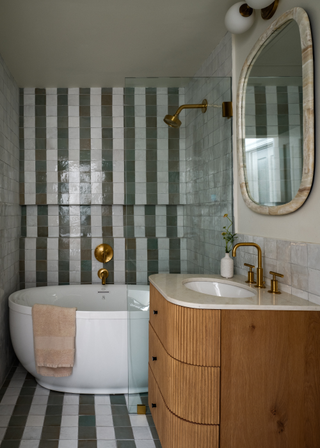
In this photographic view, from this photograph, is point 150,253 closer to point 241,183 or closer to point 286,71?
point 241,183

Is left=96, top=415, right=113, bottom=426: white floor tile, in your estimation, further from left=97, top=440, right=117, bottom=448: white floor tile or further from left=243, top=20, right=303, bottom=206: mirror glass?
left=243, top=20, right=303, bottom=206: mirror glass

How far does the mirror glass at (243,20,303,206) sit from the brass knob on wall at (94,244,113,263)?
6.20ft

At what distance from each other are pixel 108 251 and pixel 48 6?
218cm

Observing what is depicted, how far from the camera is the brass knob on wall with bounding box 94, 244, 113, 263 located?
379 cm

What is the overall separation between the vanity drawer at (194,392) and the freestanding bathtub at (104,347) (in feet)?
2.66

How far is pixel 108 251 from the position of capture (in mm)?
3795

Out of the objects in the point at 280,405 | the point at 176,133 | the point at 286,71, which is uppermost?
the point at 286,71

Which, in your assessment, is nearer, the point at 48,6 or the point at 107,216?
the point at 48,6

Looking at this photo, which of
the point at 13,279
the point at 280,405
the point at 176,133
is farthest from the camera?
the point at 13,279

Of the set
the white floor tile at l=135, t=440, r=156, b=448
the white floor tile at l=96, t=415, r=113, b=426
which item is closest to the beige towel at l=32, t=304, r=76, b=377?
the white floor tile at l=96, t=415, r=113, b=426

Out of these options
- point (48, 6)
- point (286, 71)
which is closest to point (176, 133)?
point (286, 71)

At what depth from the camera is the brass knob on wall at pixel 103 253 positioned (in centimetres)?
379

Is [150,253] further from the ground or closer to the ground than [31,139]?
closer to the ground

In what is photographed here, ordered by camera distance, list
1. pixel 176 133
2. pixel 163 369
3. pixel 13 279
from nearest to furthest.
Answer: pixel 163 369 < pixel 176 133 < pixel 13 279
